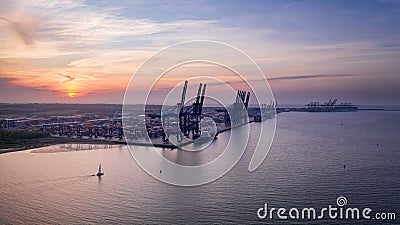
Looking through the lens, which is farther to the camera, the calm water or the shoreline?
the shoreline

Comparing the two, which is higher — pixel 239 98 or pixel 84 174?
pixel 239 98

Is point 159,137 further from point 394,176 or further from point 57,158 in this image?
point 394,176

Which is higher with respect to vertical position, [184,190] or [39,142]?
[39,142]

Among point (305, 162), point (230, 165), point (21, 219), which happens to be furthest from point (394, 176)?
point (21, 219)

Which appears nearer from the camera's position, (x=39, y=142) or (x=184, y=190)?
(x=184, y=190)

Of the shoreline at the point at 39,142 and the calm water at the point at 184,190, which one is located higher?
the shoreline at the point at 39,142

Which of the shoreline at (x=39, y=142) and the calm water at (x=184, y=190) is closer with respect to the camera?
the calm water at (x=184, y=190)

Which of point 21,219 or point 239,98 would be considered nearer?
point 21,219

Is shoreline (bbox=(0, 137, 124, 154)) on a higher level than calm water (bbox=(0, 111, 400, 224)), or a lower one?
higher
